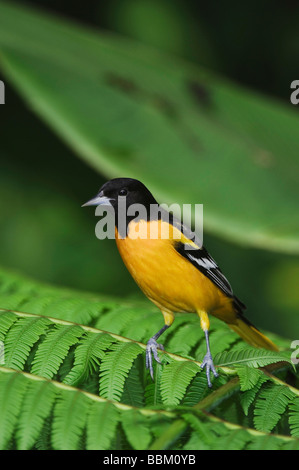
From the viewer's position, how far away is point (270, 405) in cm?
172

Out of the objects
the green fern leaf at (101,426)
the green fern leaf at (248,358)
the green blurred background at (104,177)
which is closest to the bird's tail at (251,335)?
the green fern leaf at (248,358)

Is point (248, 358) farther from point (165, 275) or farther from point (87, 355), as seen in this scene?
point (87, 355)

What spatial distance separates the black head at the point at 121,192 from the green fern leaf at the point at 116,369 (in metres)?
0.45

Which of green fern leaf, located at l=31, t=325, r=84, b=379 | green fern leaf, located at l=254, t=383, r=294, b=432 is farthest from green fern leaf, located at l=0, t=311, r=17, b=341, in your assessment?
green fern leaf, located at l=254, t=383, r=294, b=432

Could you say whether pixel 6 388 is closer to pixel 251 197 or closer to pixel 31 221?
pixel 251 197

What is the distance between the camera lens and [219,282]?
186 cm

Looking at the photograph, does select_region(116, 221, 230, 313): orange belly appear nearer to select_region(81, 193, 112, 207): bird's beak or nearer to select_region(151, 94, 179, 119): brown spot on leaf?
select_region(81, 193, 112, 207): bird's beak

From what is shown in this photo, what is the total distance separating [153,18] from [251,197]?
2698 millimetres

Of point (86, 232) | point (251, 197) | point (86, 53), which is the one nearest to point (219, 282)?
point (251, 197)

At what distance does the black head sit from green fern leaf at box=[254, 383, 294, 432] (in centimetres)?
68

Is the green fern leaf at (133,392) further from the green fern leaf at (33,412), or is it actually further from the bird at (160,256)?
the green fern leaf at (33,412)

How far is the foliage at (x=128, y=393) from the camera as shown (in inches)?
59.7

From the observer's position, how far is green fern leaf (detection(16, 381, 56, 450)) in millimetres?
1512

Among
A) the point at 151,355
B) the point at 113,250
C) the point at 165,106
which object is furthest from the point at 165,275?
the point at 113,250
